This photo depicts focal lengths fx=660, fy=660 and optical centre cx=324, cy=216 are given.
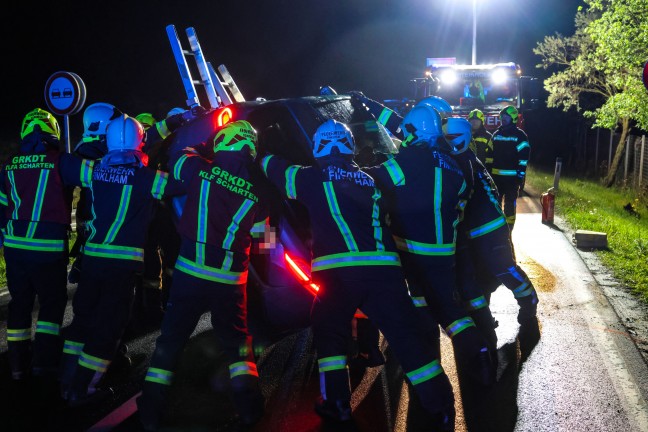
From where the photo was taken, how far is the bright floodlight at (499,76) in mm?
16141

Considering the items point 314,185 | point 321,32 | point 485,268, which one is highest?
point 321,32

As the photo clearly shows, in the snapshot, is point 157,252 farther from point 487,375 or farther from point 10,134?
point 10,134

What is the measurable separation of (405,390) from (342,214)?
155cm

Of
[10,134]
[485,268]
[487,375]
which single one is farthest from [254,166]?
[10,134]

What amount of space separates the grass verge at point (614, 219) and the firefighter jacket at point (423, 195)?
3567mm

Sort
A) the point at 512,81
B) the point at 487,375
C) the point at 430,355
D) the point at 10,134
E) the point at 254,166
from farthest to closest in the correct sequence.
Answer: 1. the point at 10,134
2. the point at 512,81
3. the point at 487,375
4. the point at 254,166
5. the point at 430,355

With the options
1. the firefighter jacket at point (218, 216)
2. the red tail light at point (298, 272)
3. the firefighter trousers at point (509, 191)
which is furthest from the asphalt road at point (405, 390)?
the firefighter trousers at point (509, 191)

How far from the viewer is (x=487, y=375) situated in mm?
5004

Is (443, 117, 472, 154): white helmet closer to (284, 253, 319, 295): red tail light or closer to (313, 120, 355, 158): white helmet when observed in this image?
(313, 120, 355, 158): white helmet

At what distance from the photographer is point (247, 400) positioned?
4383 mm

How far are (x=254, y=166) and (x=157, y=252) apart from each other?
174cm

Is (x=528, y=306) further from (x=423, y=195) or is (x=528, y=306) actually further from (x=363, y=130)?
(x=363, y=130)

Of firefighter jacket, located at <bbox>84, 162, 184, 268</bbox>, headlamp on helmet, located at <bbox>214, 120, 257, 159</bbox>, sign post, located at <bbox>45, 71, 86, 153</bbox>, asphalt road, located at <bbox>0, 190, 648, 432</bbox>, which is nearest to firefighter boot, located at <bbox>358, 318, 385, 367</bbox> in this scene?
asphalt road, located at <bbox>0, 190, 648, 432</bbox>

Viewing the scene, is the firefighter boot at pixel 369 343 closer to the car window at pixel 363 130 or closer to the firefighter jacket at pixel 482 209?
the firefighter jacket at pixel 482 209
